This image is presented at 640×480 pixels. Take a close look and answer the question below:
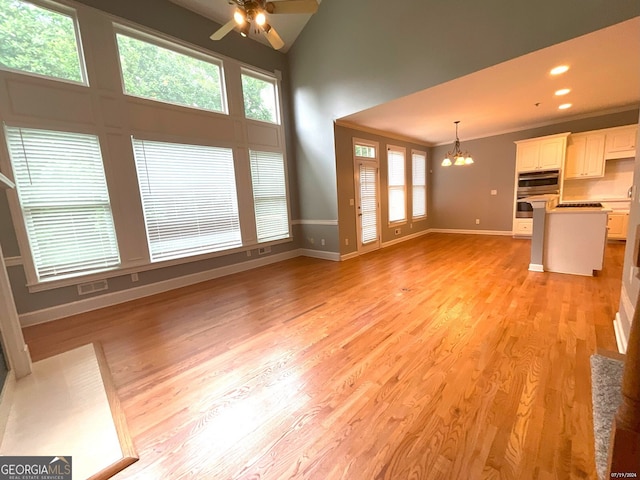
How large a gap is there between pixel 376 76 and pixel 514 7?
1.75 meters

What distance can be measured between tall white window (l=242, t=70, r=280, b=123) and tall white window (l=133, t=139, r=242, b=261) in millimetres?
1016

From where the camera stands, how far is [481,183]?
23.3ft

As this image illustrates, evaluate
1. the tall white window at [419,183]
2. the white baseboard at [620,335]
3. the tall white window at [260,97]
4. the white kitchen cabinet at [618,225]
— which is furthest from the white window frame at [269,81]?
the white kitchen cabinet at [618,225]

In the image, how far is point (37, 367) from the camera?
219 centimetres

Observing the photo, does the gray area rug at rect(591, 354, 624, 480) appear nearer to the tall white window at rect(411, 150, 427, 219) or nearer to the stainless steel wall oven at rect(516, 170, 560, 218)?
the stainless steel wall oven at rect(516, 170, 560, 218)

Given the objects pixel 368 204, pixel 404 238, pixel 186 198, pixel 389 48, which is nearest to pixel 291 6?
pixel 389 48

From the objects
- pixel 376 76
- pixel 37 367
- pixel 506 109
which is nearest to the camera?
pixel 37 367

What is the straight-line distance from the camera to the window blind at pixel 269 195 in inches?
197

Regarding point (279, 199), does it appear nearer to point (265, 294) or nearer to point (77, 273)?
point (265, 294)

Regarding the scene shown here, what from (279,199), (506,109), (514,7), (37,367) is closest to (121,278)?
(37,367)

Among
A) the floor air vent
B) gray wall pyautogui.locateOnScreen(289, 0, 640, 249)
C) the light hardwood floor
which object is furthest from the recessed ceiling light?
the floor air vent

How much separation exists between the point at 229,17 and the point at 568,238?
6.23 metres

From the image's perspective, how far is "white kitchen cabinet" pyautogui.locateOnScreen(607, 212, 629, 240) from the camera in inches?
201

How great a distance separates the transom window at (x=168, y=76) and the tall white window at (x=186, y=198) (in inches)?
27.8
